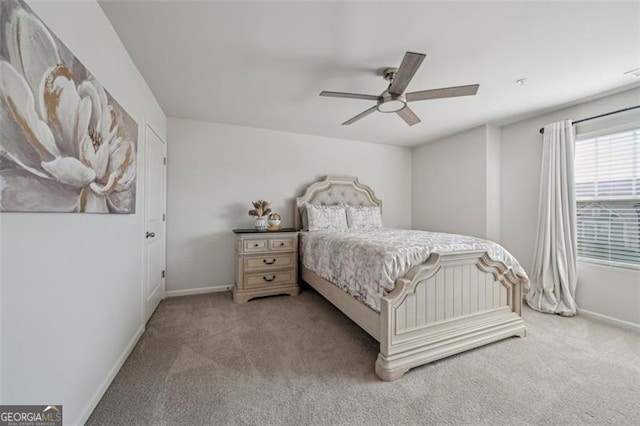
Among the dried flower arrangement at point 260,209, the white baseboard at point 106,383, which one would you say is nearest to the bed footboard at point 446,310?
the white baseboard at point 106,383

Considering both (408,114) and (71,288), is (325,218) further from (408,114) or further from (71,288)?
(71,288)

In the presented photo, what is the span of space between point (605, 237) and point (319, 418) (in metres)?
3.44

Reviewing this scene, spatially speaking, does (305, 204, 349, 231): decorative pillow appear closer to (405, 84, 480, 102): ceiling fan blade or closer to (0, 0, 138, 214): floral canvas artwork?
(405, 84, 480, 102): ceiling fan blade

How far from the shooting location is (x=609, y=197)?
2559mm

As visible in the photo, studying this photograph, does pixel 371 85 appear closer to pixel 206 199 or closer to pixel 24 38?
pixel 24 38

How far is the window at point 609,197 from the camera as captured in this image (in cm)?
241

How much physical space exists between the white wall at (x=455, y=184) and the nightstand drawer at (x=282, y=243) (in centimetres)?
259

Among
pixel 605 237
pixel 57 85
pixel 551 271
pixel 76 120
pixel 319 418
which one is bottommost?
pixel 319 418

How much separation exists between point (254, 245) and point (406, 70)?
2.49 metres

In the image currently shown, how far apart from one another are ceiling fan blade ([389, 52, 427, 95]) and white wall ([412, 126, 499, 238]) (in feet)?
7.49

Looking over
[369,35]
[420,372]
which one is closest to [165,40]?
[369,35]

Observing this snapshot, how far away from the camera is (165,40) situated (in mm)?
1763

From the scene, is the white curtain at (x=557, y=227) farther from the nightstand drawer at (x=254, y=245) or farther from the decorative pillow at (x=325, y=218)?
the nightstand drawer at (x=254, y=245)

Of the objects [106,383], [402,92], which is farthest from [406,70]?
[106,383]
